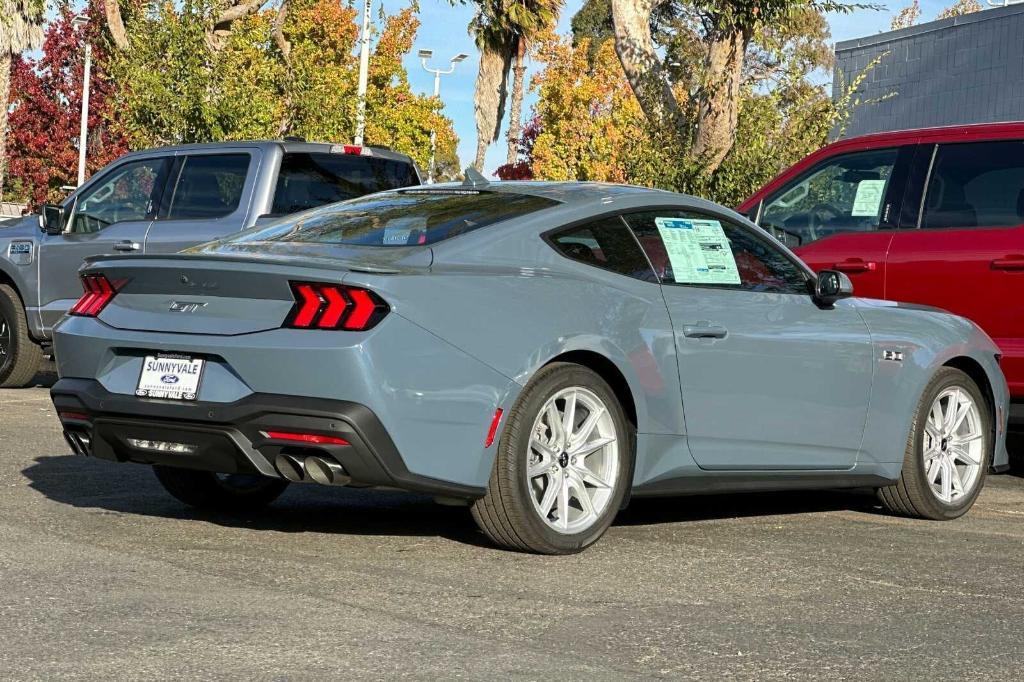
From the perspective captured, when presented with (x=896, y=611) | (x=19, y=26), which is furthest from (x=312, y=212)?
(x=19, y=26)

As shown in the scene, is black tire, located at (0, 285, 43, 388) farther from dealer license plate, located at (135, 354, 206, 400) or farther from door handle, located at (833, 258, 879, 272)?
dealer license plate, located at (135, 354, 206, 400)

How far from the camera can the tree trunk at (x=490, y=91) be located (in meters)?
49.4

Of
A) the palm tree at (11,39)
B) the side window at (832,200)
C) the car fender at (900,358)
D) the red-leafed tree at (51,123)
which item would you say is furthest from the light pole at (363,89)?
the red-leafed tree at (51,123)

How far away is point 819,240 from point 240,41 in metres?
17.4

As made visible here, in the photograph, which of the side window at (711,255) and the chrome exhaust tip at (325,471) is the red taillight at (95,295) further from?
the side window at (711,255)

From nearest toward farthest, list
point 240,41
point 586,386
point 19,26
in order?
point 586,386
point 240,41
point 19,26

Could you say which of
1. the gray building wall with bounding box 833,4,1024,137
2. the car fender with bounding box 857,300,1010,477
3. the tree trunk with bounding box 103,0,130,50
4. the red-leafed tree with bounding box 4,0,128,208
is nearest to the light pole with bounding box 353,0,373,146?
the tree trunk with bounding box 103,0,130,50

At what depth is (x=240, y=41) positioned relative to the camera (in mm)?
25703

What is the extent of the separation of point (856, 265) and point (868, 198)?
1.62ft

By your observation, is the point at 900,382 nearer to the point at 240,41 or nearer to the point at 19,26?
the point at 240,41

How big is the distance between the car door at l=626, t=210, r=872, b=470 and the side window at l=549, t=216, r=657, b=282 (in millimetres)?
80

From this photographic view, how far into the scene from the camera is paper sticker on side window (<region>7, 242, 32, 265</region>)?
13664 mm

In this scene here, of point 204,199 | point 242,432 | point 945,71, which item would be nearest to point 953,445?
point 242,432

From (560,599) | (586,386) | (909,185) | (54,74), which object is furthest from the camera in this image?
(54,74)
